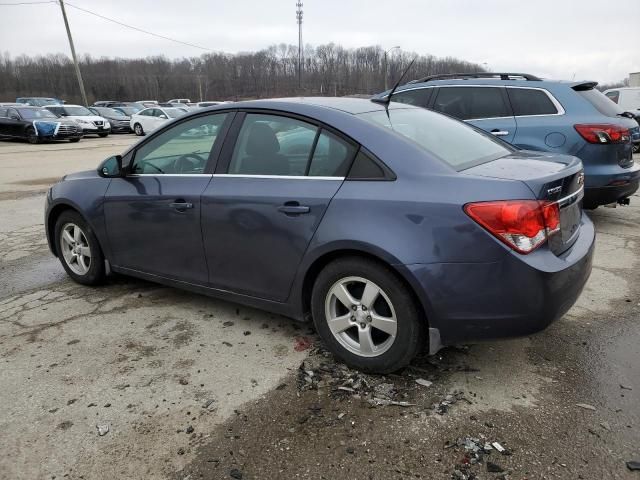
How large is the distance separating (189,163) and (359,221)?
1.54 meters

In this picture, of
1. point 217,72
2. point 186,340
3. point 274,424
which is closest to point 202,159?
point 186,340

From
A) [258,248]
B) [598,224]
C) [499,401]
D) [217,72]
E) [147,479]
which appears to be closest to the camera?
[147,479]

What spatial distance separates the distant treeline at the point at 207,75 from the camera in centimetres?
6794

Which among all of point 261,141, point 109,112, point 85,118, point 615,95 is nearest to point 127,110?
point 109,112

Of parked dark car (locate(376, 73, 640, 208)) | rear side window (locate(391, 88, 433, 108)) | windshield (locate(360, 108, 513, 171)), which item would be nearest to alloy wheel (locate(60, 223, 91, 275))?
windshield (locate(360, 108, 513, 171))

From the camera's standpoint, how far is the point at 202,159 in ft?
11.8

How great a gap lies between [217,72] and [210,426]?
245ft

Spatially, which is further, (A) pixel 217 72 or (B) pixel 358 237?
(A) pixel 217 72

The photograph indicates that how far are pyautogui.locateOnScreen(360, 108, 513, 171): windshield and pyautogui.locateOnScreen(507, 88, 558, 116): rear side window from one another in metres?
2.79

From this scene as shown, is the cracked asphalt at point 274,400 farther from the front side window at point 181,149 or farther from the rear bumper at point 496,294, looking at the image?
the front side window at point 181,149

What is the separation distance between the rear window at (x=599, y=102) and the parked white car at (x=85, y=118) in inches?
921

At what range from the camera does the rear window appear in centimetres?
589

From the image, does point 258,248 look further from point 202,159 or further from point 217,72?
point 217,72

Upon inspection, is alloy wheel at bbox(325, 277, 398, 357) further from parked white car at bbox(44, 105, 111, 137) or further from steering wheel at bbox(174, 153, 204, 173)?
parked white car at bbox(44, 105, 111, 137)
